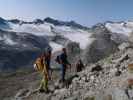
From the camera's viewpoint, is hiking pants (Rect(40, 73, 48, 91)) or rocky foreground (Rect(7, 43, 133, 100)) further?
hiking pants (Rect(40, 73, 48, 91))

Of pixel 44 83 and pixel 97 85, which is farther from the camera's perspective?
pixel 44 83

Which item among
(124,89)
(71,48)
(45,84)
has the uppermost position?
(124,89)

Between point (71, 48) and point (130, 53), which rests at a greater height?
point (130, 53)

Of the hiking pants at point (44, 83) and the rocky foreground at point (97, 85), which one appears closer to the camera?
the rocky foreground at point (97, 85)

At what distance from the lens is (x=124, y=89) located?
2345 cm

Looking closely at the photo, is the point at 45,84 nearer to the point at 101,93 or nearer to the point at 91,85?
the point at 91,85

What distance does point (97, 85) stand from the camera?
1129 inches

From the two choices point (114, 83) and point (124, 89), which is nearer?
point (124, 89)

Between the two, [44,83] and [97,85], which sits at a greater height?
[97,85]

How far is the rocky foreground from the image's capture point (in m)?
25.1

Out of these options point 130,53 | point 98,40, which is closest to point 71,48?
point 98,40

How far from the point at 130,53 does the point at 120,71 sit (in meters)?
4.42

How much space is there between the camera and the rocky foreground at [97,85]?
25109 millimetres

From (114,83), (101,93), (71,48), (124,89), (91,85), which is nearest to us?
(124,89)
